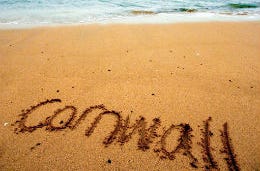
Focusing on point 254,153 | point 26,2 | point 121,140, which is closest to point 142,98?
point 121,140

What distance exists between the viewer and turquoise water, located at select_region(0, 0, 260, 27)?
654cm

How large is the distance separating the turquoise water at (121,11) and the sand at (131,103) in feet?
6.63

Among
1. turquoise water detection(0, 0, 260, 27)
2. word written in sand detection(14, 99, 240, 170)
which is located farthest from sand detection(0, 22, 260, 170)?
turquoise water detection(0, 0, 260, 27)

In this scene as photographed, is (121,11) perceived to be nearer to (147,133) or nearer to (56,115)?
(56,115)

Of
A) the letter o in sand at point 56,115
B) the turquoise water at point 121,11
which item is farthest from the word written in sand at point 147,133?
the turquoise water at point 121,11

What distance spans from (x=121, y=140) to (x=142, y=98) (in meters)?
0.73

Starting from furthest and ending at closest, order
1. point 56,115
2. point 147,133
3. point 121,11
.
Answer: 1. point 121,11
2. point 56,115
3. point 147,133

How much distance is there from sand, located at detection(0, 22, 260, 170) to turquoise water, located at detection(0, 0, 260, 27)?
2.02 metres

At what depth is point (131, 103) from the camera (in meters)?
2.96

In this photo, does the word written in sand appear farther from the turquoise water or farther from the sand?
the turquoise water

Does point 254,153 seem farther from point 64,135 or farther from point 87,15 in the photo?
point 87,15

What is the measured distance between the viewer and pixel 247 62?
12.4 ft

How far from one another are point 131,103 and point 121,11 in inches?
212

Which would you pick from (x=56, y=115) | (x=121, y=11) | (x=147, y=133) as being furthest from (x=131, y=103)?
(x=121, y=11)
